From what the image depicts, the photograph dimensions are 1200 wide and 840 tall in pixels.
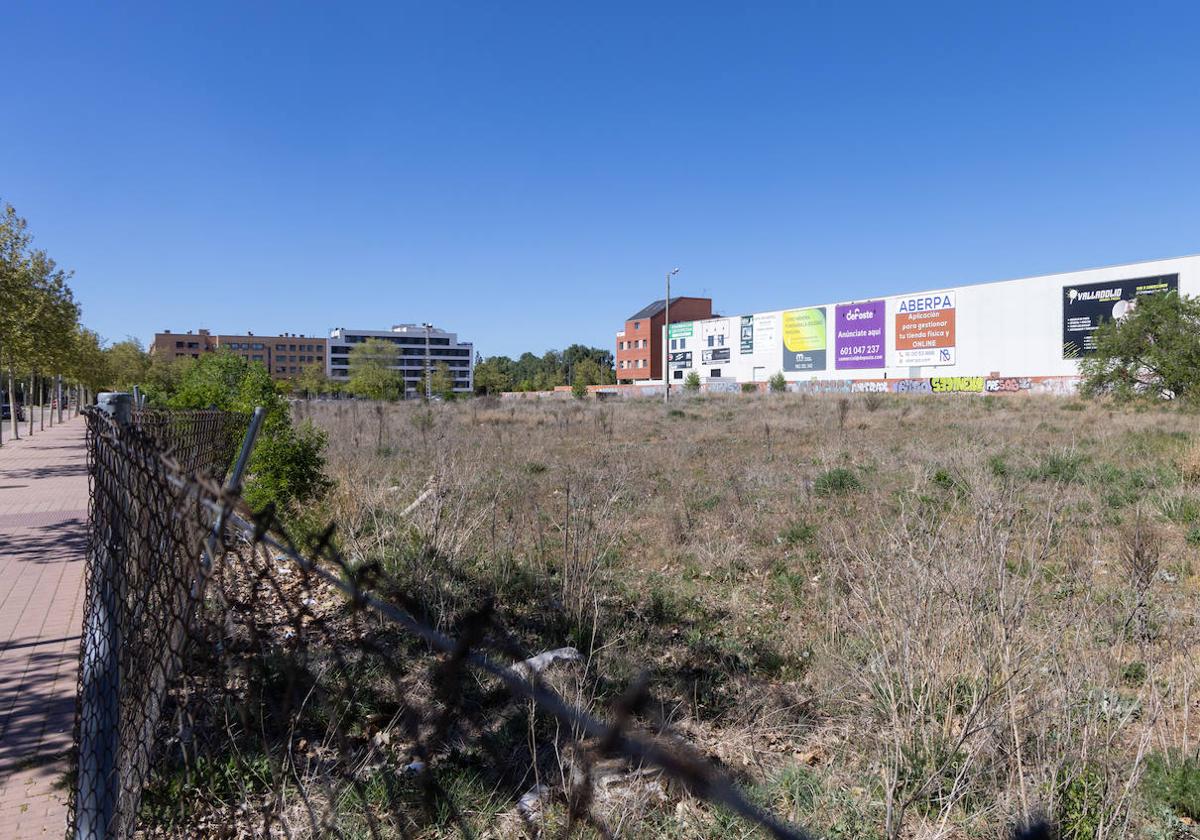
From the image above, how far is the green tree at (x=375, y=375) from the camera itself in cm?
5409

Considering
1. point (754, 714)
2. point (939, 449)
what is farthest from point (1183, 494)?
point (754, 714)

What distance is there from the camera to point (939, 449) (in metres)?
13.4

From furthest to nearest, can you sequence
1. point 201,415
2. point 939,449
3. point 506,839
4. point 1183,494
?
point 939,449, point 1183,494, point 201,415, point 506,839

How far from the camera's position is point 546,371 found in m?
129

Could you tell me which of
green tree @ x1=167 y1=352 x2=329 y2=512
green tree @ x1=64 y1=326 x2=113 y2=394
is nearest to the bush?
green tree @ x1=167 y1=352 x2=329 y2=512

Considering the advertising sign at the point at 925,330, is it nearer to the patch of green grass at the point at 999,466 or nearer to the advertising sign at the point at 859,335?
the advertising sign at the point at 859,335

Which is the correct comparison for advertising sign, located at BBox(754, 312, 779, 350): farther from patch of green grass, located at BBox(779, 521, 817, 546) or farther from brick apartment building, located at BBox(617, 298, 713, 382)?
patch of green grass, located at BBox(779, 521, 817, 546)

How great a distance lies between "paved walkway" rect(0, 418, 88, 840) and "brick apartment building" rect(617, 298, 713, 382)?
77547 millimetres

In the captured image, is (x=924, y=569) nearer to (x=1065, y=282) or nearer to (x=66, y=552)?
(x=66, y=552)

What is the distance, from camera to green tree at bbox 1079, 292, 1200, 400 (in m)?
21.1

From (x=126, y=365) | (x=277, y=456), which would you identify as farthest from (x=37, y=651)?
(x=126, y=365)

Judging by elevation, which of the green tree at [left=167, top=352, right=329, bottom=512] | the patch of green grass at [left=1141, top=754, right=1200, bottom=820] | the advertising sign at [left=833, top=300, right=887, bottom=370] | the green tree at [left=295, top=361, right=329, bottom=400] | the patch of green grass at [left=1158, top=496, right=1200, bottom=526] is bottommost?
the patch of green grass at [left=1141, top=754, right=1200, bottom=820]

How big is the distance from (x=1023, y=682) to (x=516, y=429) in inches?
732

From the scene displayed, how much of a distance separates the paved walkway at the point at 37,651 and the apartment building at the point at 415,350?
117 meters
